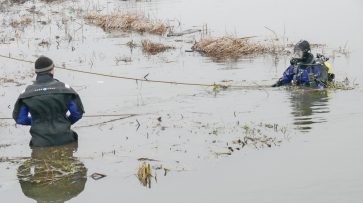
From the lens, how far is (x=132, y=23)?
1970 cm

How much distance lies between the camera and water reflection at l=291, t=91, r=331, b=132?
8.31 metres

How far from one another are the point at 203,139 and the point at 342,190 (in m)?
2.47

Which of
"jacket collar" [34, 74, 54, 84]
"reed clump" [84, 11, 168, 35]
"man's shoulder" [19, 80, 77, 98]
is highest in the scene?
"reed clump" [84, 11, 168, 35]

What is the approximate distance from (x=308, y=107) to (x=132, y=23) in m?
11.7

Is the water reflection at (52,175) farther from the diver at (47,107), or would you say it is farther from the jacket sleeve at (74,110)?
the jacket sleeve at (74,110)

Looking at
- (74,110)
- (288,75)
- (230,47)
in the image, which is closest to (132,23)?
(230,47)

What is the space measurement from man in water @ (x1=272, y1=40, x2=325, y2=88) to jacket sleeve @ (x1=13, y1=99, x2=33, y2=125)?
5.87 metres

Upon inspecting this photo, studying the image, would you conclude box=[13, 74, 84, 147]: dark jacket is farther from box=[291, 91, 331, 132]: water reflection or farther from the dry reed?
the dry reed

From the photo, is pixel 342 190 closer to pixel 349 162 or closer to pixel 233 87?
pixel 349 162

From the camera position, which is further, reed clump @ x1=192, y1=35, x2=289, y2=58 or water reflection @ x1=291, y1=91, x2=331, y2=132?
reed clump @ x1=192, y1=35, x2=289, y2=58

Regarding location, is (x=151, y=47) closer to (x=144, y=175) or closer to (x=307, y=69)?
(x=307, y=69)

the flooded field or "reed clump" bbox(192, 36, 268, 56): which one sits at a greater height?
"reed clump" bbox(192, 36, 268, 56)

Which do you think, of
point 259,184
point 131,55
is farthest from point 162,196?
point 131,55

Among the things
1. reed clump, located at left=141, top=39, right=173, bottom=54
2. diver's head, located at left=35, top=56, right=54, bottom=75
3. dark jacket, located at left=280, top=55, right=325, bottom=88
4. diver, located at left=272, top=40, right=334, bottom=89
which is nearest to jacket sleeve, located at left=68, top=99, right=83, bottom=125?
diver's head, located at left=35, top=56, right=54, bottom=75
